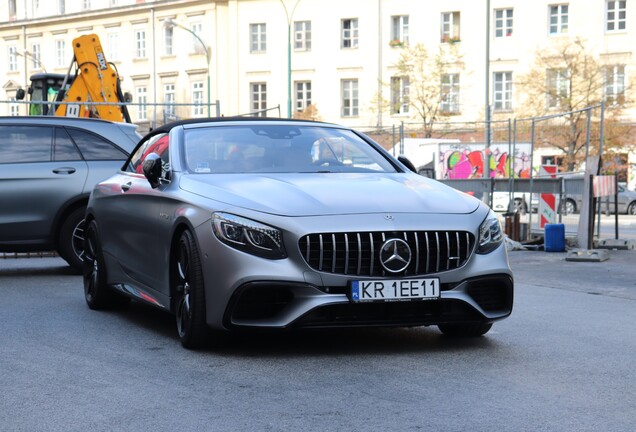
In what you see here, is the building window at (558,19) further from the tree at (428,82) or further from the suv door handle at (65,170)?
the suv door handle at (65,170)

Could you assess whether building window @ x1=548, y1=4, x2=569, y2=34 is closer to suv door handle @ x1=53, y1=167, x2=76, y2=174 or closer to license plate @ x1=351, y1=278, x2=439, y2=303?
suv door handle @ x1=53, y1=167, x2=76, y2=174

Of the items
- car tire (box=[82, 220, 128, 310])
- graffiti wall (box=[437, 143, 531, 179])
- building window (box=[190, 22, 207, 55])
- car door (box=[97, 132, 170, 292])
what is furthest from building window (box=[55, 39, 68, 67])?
car door (box=[97, 132, 170, 292])

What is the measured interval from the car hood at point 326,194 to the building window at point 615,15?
48.8 meters

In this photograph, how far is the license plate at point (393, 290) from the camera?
21.0 feet

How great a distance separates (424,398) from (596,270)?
906 cm

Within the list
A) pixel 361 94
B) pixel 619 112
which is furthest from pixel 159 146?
pixel 361 94

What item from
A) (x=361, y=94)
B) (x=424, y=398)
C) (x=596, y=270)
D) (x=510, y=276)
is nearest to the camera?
(x=424, y=398)

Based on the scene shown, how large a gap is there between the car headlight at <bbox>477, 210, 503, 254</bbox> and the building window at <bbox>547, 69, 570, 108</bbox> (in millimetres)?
41365

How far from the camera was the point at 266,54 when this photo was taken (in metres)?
63.1

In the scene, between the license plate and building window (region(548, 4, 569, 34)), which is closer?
the license plate

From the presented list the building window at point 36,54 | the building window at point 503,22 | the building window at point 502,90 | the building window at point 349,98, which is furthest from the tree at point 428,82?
the building window at point 36,54

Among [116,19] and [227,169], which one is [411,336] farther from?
[116,19]

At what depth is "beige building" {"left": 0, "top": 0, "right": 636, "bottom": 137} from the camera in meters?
55.1

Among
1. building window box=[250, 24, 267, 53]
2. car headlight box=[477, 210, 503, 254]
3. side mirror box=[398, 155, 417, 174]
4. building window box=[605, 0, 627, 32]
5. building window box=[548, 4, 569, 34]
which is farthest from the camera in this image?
building window box=[250, 24, 267, 53]
